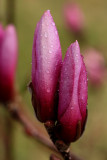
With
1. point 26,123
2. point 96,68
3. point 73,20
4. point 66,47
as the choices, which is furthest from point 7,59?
point 66,47

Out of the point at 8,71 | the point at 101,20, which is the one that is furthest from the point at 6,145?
the point at 101,20

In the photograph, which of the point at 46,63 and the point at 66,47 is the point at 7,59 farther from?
the point at 66,47

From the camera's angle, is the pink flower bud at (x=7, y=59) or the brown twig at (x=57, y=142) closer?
the brown twig at (x=57, y=142)

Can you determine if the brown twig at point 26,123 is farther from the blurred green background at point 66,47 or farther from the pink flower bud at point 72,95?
the blurred green background at point 66,47

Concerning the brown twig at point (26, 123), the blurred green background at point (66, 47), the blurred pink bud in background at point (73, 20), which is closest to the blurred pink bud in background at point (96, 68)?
the blurred green background at point (66, 47)

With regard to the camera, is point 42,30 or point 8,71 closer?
point 42,30

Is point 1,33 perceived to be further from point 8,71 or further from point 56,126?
point 56,126
